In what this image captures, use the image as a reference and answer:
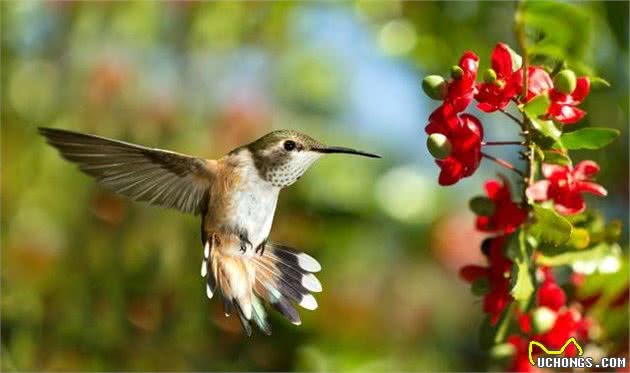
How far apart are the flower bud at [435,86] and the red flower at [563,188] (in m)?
0.18

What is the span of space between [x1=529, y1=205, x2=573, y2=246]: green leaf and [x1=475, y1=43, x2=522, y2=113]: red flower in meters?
0.15

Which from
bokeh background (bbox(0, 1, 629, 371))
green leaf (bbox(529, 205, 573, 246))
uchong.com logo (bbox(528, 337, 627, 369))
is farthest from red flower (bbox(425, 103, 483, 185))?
bokeh background (bbox(0, 1, 629, 371))

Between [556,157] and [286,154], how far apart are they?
0.97 feet

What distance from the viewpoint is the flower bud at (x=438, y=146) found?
0.90 metres

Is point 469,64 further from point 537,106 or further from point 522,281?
point 522,281

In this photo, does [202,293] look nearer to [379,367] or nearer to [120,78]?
[379,367]

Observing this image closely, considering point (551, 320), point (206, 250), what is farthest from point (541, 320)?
point (206, 250)

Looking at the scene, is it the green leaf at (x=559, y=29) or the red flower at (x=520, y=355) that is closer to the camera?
the green leaf at (x=559, y=29)

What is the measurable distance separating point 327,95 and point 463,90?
167 centimetres

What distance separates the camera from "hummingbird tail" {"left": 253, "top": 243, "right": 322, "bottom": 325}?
0.92m

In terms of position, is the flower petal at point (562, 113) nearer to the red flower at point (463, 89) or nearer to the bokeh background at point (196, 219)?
the red flower at point (463, 89)

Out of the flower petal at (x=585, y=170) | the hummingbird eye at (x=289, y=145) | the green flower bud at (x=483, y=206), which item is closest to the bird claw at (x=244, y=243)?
the hummingbird eye at (x=289, y=145)

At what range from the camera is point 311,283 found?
938 millimetres

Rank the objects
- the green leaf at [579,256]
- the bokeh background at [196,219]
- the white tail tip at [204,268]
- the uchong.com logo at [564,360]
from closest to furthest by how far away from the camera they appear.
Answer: the white tail tip at [204,268]
the green leaf at [579,256]
the uchong.com logo at [564,360]
the bokeh background at [196,219]
